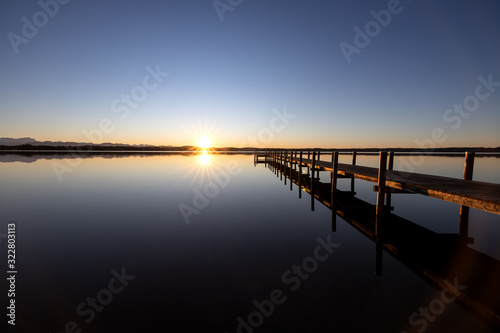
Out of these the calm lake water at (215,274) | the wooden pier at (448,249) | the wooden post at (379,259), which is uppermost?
the wooden pier at (448,249)

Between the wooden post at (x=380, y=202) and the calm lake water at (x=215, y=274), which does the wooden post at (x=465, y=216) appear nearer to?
the calm lake water at (x=215, y=274)

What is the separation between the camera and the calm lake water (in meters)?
4.70

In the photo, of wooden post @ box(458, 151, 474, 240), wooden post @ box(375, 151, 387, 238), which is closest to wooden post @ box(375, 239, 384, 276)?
wooden post @ box(375, 151, 387, 238)

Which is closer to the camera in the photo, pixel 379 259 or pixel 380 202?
pixel 379 259

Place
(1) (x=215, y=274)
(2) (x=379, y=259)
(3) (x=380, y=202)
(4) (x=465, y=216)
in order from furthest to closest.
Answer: (4) (x=465, y=216) → (3) (x=380, y=202) → (2) (x=379, y=259) → (1) (x=215, y=274)

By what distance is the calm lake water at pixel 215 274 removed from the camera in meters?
4.70

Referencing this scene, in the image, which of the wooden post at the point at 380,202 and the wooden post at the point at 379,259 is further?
the wooden post at the point at 380,202

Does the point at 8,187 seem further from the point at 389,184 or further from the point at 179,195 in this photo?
the point at 389,184

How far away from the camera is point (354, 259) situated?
7426 mm

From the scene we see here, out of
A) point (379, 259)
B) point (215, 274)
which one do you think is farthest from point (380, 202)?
point (215, 274)

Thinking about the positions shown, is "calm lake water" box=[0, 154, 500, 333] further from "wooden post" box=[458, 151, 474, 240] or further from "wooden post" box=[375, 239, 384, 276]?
"wooden post" box=[458, 151, 474, 240]

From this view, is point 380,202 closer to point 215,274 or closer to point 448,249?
point 448,249

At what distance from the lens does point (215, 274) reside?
21.1 feet

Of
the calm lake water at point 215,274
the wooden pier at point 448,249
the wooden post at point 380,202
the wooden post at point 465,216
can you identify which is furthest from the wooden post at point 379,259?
the wooden post at point 465,216
